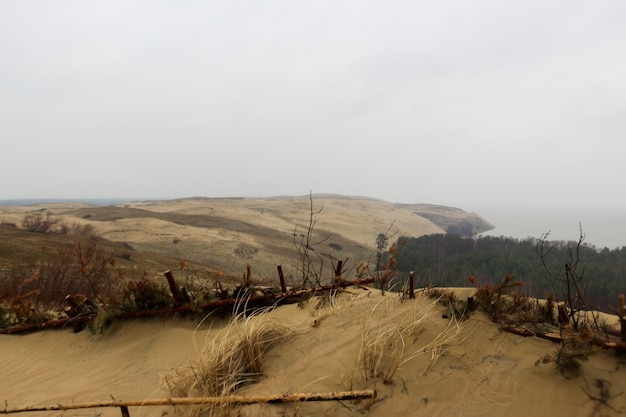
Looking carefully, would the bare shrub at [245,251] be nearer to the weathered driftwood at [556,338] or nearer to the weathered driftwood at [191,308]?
the weathered driftwood at [191,308]

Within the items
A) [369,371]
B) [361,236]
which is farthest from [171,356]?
[361,236]

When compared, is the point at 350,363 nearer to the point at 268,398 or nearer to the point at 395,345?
the point at 395,345

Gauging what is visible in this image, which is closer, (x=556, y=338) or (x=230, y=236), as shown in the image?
(x=556, y=338)

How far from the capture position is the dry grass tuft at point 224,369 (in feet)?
8.98

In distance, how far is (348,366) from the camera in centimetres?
290

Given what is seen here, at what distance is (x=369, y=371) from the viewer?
9.03ft

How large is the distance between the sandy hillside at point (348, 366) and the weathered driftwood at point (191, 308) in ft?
0.48

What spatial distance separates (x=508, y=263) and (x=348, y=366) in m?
30.8

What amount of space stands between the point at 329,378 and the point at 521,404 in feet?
4.59

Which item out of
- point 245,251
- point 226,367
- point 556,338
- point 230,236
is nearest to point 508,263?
point 245,251

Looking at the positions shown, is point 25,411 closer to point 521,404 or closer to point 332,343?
point 332,343

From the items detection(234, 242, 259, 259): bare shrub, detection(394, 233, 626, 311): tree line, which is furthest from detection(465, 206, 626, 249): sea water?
detection(234, 242, 259, 259): bare shrub

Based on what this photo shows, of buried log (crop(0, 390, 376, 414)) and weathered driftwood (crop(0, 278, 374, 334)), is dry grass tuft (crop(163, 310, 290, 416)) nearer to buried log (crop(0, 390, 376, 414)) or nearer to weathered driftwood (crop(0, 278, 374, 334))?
buried log (crop(0, 390, 376, 414))

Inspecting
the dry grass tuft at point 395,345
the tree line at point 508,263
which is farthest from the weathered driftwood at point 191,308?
the tree line at point 508,263
